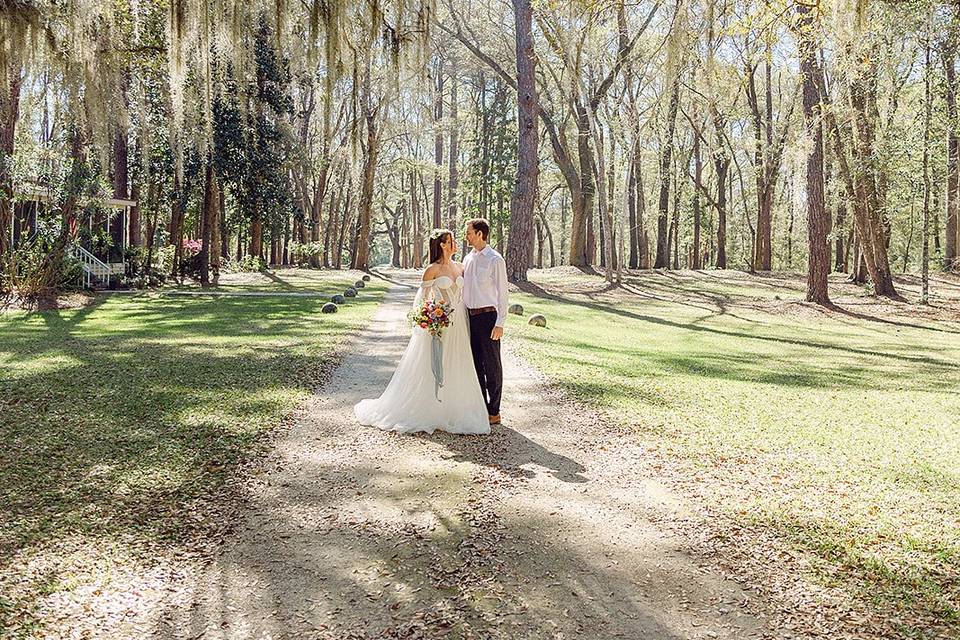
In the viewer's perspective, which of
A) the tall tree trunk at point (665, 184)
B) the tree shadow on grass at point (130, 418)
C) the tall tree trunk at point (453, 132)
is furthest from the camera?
the tall tree trunk at point (453, 132)

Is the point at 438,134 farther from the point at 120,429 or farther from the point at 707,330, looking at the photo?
the point at 120,429

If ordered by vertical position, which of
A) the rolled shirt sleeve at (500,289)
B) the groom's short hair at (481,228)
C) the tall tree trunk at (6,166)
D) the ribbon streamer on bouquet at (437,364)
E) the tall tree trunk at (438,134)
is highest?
the tall tree trunk at (438,134)

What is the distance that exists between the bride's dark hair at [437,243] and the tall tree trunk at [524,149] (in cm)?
1445

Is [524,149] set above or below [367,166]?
below

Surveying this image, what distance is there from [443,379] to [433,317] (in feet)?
1.84

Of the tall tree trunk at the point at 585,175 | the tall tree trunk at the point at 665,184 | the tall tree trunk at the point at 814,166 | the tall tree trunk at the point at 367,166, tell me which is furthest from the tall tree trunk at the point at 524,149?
the tall tree trunk at the point at 665,184

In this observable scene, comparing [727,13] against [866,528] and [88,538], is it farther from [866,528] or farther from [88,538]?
[88,538]

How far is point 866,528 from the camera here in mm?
3820

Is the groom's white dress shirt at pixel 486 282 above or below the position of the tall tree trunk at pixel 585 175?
below

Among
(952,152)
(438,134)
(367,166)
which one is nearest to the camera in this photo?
(952,152)

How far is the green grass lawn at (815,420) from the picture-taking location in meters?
3.54

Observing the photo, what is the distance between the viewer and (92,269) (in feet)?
61.0

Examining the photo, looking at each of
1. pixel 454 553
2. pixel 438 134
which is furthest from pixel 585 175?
pixel 454 553

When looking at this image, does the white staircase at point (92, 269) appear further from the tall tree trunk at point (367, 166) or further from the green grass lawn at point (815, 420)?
the green grass lawn at point (815, 420)
